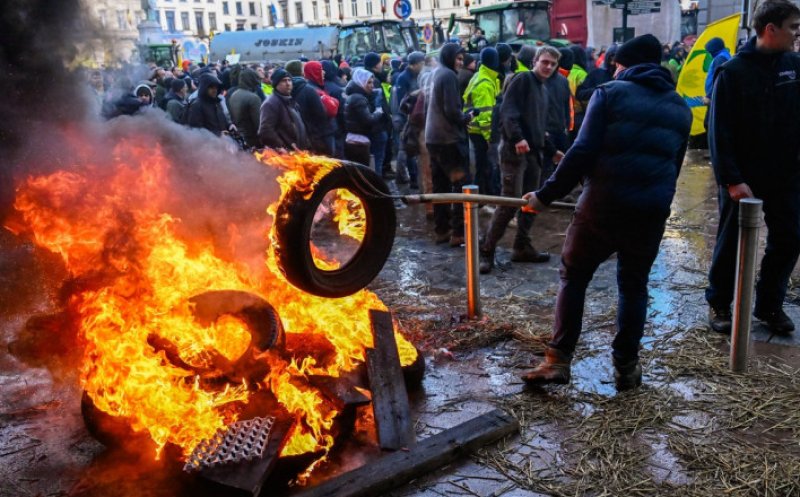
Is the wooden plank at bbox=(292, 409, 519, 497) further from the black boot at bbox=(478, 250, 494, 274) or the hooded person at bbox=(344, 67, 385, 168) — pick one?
the hooded person at bbox=(344, 67, 385, 168)

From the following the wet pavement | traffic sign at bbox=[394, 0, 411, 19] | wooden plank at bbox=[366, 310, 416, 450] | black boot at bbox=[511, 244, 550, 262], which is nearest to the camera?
the wet pavement

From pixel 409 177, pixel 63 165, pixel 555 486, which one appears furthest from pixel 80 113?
pixel 409 177

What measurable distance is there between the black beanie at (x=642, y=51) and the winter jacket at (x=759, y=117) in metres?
1.08

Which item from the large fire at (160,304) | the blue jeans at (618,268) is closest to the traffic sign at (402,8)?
the large fire at (160,304)

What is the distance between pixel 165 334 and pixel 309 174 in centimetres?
141

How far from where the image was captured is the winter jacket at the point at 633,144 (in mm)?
4074

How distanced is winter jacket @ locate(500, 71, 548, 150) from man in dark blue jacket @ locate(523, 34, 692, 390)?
2.80m

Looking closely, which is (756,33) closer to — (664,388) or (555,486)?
(664,388)

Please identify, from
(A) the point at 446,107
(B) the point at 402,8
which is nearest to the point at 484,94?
(A) the point at 446,107

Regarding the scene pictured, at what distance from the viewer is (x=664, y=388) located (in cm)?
449

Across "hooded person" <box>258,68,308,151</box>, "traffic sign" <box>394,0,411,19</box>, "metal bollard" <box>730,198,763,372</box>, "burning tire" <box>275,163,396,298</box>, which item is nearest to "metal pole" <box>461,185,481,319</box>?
"burning tire" <box>275,163,396,298</box>

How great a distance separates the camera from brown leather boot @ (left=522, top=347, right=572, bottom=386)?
14.8 feet

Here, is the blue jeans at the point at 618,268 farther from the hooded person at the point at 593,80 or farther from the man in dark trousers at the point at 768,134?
the hooded person at the point at 593,80

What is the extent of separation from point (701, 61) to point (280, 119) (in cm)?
802
